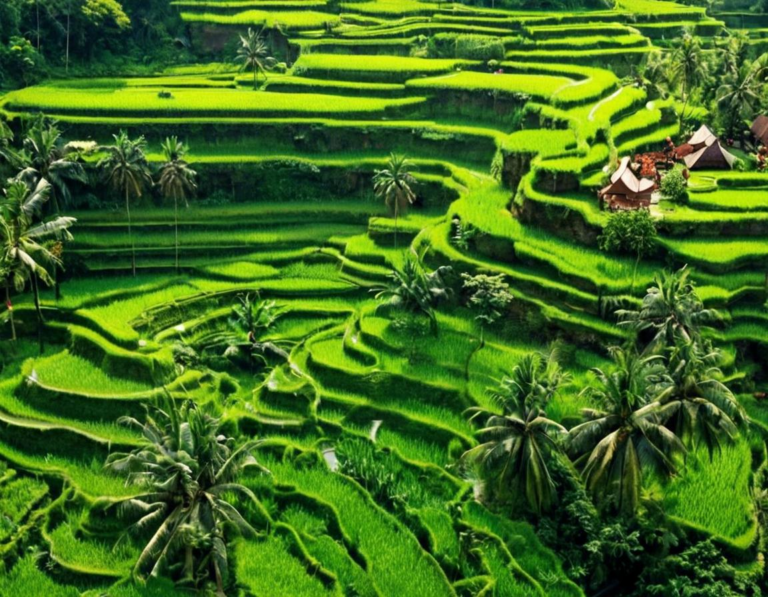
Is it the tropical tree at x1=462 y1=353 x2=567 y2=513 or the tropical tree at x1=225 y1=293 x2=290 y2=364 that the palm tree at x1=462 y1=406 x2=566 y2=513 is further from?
the tropical tree at x1=225 y1=293 x2=290 y2=364

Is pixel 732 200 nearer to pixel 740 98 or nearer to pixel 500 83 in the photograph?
pixel 740 98

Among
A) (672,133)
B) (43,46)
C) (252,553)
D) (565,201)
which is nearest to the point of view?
(252,553)

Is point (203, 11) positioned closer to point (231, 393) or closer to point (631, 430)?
point (231, 393)

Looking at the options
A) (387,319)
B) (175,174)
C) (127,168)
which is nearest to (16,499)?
(387,319)

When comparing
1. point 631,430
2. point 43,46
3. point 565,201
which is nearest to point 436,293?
point 565,201

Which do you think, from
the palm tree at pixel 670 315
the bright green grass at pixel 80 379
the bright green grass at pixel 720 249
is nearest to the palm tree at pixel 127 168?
the bright green grass at pixel 80 379

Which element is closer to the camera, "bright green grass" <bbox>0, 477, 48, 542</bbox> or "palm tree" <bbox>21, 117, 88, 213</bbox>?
"bright green grass" <bbox>0, 477, 48, 542</bbox>

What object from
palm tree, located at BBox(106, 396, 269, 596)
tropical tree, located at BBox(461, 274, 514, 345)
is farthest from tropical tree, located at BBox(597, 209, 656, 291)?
palm tree, located at BBox(106, 396, 269, 596)
